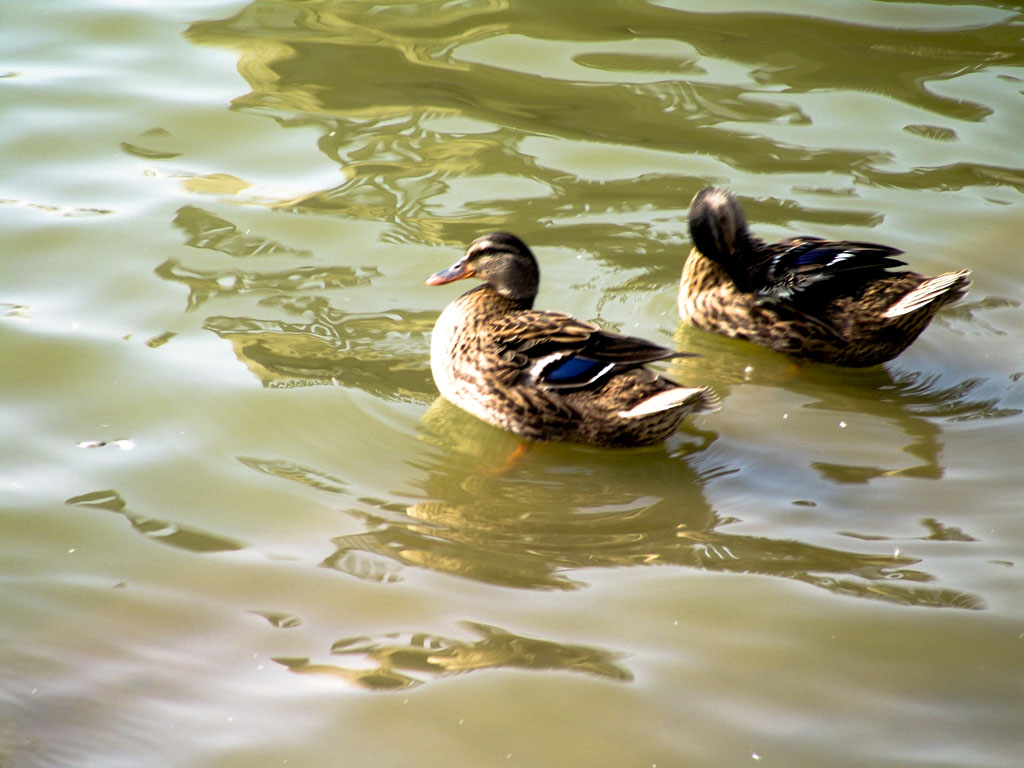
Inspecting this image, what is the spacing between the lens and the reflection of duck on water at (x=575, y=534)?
14.7 feet

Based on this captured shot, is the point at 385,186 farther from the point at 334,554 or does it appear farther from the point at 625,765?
the point at 625,765

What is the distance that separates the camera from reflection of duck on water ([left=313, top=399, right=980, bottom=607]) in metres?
4.49

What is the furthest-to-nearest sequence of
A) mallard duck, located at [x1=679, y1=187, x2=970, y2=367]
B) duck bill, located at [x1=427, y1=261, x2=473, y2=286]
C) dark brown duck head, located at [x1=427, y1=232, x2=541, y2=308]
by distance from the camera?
mallard duck, located at [x1=679, y1=187, x2=970, y2=367] < duck bill, located at [x1=427, y1=261, x2=473, y2=286] < dark brown duck head, located at [x1=427, y1=232, x2=541, y2=308]

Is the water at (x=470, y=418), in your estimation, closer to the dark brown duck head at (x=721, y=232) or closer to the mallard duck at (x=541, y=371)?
the mallard duck at (x=541, y=371)

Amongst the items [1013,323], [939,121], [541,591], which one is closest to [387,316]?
[541,591]

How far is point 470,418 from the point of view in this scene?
5.81 meters

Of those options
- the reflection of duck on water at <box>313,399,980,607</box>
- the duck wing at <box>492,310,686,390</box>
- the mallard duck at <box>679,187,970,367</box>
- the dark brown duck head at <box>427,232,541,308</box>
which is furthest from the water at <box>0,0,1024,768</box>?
the dark brown duck head at <box>427,232,541,308</box>

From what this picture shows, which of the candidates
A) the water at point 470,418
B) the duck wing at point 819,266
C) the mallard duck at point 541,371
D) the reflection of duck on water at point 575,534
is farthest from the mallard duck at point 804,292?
the reflection of duck on water at point 575,534

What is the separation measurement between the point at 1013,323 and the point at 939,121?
106 inches

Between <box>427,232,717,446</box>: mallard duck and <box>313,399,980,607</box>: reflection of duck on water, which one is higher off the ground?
<box>427,232,717,446</box>: mallard duck

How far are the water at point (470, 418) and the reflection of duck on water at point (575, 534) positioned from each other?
2cm

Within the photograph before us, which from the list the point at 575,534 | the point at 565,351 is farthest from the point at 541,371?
the point at 575,534

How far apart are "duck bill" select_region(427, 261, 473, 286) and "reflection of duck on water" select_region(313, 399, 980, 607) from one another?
0.93 m

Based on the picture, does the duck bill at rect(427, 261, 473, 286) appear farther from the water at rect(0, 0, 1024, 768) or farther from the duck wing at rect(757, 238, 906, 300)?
the duck wing at rect(757, 238, 906, 300)
